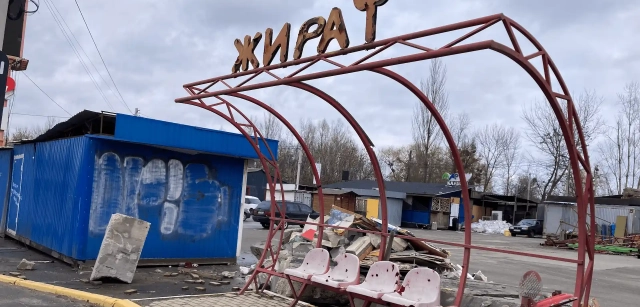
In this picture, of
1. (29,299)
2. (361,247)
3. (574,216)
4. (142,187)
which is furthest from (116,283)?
(574,216)

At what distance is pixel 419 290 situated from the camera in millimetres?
7152

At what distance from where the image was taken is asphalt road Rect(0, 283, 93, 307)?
27.1 ft

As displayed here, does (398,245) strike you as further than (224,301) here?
Yes

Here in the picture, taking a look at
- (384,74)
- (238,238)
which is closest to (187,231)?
(238,238)

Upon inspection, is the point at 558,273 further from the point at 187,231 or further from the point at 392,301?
the point at 392,301

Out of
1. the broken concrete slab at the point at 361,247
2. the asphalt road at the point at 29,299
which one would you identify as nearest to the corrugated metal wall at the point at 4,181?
the asphalt road at the point at 29,299

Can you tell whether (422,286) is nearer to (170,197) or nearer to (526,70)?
(526,70)

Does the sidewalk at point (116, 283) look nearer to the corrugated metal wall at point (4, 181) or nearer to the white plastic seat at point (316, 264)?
the white plastic seat at point (316, 264)

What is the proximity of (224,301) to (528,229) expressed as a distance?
116ft

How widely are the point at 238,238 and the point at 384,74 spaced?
841 centimetres

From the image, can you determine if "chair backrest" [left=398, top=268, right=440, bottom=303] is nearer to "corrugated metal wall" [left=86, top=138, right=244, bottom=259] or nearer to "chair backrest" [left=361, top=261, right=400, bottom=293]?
"chair backrest" [left=361, top=261, right=400, bottom=293]

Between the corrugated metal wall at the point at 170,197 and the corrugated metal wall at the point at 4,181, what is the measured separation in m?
6.68

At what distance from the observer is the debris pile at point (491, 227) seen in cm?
4344

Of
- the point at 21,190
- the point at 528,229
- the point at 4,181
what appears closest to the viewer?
the point at 21,190
